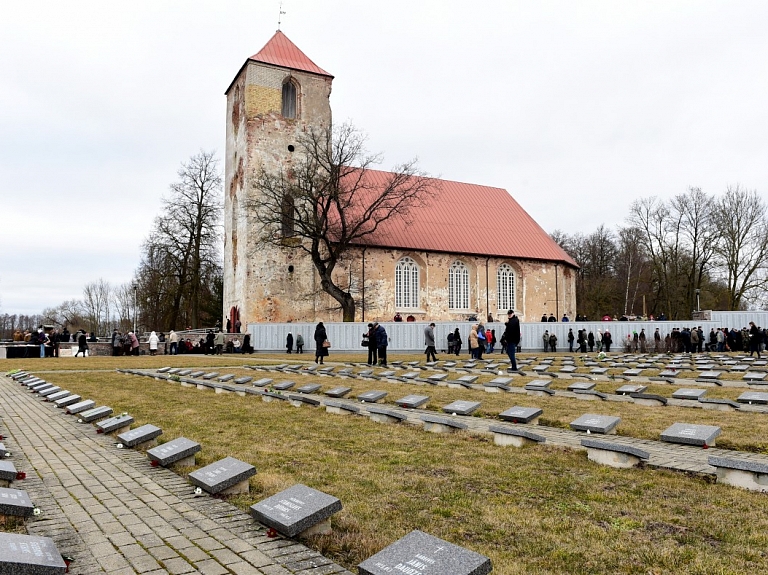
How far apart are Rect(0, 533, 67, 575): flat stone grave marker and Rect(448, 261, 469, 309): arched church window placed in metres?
41.2

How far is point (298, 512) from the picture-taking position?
4.31 meters

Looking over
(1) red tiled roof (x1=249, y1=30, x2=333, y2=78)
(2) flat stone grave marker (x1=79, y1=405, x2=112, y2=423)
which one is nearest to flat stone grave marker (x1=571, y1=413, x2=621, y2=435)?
(2) flat stone grave marker (x1=79, y1=405, x2=112, y2=423)

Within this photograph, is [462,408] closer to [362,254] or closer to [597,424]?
[597,424]

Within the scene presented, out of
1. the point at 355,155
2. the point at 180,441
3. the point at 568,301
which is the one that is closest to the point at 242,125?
the point at 355,155

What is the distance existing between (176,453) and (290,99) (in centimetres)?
3807

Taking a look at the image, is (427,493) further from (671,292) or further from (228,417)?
(671,292)

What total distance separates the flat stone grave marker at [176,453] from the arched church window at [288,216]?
97.5 ft

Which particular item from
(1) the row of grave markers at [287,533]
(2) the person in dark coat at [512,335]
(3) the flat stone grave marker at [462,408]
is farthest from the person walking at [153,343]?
(1) the row of grave markers at [287,533]

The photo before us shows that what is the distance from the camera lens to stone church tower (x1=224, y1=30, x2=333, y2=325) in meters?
39.2

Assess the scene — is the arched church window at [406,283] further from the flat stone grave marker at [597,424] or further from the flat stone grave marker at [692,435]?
the flat stone grave marker at [692,435]

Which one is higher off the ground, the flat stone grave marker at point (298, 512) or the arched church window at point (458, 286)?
the arched church window at point (458, 286)

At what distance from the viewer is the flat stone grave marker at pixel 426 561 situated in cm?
320

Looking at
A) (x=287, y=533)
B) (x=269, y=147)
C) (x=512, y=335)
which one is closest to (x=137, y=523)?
(x=287, y=533)

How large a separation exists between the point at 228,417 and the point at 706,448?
6586 millimetres
